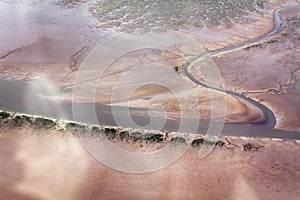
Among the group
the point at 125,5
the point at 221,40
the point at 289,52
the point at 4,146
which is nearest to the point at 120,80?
the point at 4,146

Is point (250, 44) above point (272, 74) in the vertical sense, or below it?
above

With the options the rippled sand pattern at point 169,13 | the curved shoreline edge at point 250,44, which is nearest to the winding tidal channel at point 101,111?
the curved shoreline edge at point 250,44

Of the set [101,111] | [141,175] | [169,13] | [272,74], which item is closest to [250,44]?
[272,74]

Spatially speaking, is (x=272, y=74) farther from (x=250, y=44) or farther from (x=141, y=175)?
(x=141, y=175)

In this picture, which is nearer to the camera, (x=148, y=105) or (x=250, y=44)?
(x=148, y=105)

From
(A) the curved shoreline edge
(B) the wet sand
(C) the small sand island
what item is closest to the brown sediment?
(C) the small sand island

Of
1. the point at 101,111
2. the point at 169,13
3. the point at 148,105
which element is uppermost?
the point at 169,13
